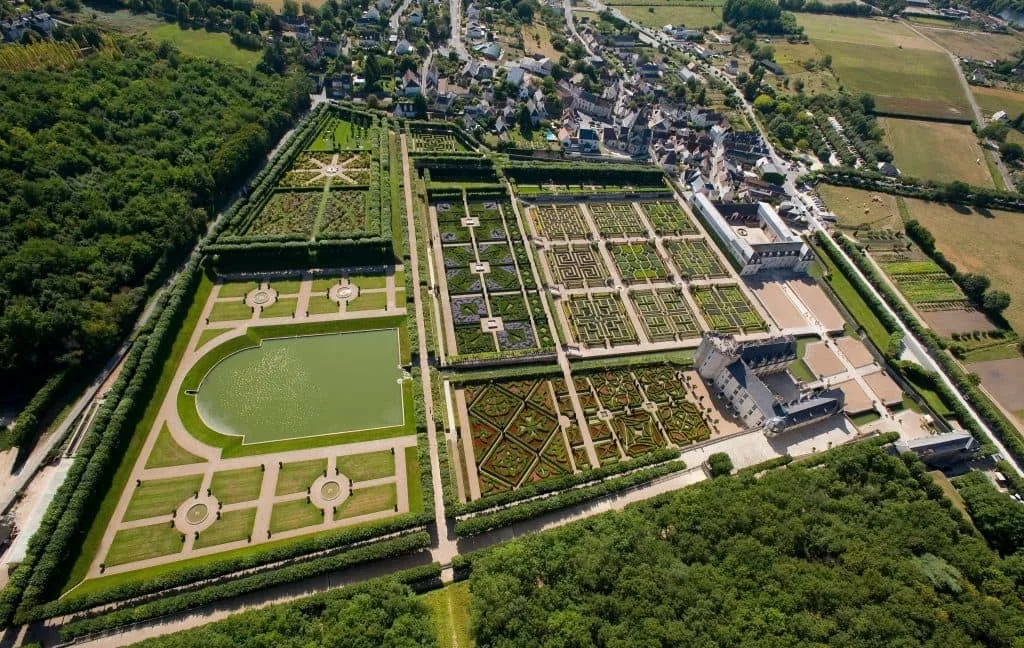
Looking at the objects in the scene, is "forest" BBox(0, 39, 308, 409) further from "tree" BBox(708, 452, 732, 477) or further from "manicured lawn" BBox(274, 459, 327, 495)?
"tree" BBox(708, 452, 732, 477)

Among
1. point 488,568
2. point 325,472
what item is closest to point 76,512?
point 325,472

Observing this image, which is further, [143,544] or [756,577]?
[143,544]

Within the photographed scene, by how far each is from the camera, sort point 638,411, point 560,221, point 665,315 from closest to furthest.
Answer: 1. point 638,411
2. point 665,315
3. point 560,221

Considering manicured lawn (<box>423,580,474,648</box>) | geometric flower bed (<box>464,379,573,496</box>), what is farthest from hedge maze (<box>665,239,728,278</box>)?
manicured lawn (<box>423,580,474,648</box>)

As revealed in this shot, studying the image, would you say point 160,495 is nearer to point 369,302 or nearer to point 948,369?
point 369,302

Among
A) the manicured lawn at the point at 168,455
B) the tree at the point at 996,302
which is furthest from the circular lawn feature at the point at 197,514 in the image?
the tree at the point at 996,302

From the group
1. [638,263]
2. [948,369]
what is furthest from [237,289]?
[948,369]
